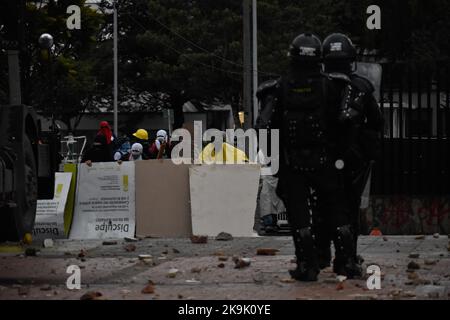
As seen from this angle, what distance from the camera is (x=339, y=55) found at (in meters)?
11.5

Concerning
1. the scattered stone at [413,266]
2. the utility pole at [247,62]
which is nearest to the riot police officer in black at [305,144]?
the scattered stone at [413,266]

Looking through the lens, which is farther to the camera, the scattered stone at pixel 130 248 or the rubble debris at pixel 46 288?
the scattered stone at pixel 130 248

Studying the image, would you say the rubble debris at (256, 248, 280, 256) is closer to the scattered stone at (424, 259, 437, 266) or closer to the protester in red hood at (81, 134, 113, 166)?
the scattered stone at (424, 259, 437, 266)

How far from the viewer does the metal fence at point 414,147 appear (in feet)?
64.1

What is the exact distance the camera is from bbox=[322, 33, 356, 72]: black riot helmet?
11.5 metres

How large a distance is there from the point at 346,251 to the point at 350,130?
1.06 meters

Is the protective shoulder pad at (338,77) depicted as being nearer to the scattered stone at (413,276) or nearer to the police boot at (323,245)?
the police boot at (323,245)

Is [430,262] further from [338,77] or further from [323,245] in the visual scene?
[338,77]

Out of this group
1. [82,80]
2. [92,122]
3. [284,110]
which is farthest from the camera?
[92,122]

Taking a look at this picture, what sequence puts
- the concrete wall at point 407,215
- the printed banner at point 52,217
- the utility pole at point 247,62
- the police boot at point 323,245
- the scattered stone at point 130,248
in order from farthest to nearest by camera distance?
the utility pole at point 247,62 < the concrete wall at point 407,215 < the printed banner at point 52,217 < the scattered stone at point 130,248 < the police boot at point 323,245

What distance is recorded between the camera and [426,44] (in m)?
44.1
